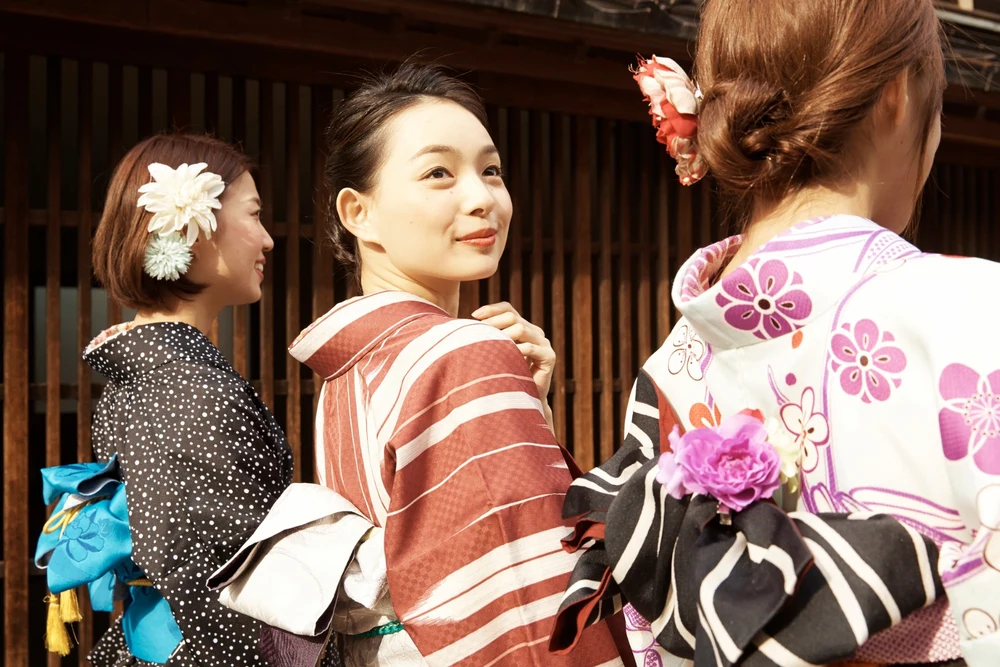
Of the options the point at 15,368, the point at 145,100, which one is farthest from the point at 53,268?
the point at 145,100

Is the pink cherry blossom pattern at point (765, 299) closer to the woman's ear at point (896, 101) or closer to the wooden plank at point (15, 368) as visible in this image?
the woman's ear at point (896, 101)

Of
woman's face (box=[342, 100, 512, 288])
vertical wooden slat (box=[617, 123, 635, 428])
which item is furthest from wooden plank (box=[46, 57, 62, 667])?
vertical wooden slat (box=[617, 123, 635, 428])

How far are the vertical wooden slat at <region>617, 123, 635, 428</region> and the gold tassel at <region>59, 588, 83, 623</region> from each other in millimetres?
3173

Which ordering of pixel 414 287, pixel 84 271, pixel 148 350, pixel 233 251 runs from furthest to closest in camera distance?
1. pixel 84 271
2. pixel 233 251
3. pixel 148 350
4. pixel 414 287

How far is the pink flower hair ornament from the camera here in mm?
1560

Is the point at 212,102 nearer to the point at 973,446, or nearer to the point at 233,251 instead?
the point at 233,251

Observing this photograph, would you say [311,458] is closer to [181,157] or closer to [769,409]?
[181,157]

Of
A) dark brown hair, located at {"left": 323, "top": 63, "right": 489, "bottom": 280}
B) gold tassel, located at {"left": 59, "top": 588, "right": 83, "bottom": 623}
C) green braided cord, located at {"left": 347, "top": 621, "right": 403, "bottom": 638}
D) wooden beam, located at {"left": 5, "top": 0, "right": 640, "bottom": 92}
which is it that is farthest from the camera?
wooden beam, located at {"left": 5, "top": 0, "right": 640, "bottom": 92}

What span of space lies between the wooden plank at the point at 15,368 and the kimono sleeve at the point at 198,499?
4.95 feet

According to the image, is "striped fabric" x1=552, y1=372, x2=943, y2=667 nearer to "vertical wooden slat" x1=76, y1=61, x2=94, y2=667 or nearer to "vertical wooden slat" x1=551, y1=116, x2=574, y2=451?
"vertical wooden slat" x1=76, y1=61, x2=94, y2=667

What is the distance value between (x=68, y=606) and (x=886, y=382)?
268 centimetres

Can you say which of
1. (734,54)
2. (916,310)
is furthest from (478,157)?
(916,310)

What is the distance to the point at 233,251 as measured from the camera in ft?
9.96

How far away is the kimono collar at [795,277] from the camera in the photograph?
1.28 m
